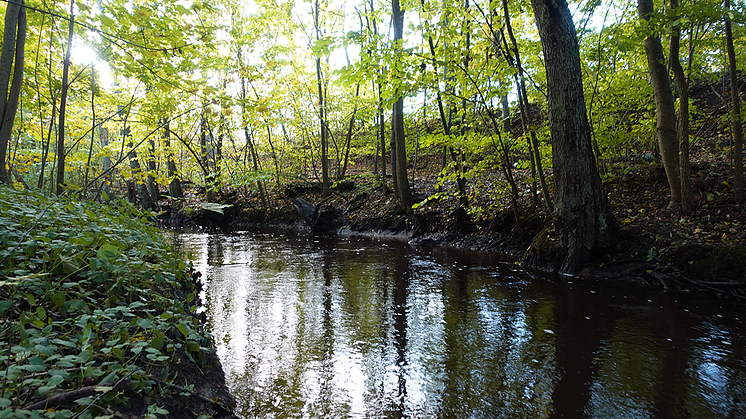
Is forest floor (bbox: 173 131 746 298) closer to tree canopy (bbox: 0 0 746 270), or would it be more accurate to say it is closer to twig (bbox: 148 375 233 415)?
tree canopy (bbox: 0 0 746 270)

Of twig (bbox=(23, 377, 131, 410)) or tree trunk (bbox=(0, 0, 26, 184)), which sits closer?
twig (bbox=(23, 377, 131, 410))

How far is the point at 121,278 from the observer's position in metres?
2.27

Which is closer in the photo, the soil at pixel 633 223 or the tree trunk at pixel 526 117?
the soil at pixel 633 223

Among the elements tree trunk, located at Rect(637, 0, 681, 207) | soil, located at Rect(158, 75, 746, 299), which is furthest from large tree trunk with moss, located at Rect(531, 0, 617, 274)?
tree trunk, located at Rect(637, 0, 681, 207)

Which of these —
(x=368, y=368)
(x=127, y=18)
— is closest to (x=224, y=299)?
(x=368, y=368)

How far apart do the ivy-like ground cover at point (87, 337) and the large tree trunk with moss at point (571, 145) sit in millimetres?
5911

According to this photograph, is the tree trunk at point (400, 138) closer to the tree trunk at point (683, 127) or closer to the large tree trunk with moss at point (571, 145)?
the large tree trunk with moss at point (571, 145)

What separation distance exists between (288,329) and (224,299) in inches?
67.1

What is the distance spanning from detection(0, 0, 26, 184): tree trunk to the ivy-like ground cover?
1737mm

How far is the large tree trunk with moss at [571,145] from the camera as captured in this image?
5.76m

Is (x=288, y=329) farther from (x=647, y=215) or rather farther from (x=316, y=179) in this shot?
(x=316, y=179)

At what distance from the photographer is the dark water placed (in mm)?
2646

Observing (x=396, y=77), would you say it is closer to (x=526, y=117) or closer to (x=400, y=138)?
(x=526, y=117)

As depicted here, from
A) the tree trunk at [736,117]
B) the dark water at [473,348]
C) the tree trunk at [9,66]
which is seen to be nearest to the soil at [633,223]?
the tree trunk at [736,117]
